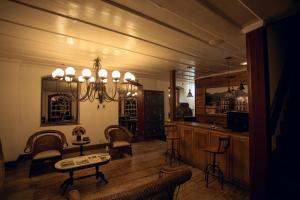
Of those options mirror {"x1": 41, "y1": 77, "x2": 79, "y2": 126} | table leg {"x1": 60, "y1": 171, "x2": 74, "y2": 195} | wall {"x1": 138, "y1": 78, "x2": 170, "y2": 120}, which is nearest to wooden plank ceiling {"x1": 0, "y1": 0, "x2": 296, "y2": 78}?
table leg {"x1": 60, "y1": 171, "x2": 74, "y2": 195}

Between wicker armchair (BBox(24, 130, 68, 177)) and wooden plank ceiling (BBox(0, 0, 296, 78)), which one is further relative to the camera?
A: wicker armchair (BBox(24, 130, 68, 177))

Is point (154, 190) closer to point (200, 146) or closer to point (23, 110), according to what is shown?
point (200, 146)

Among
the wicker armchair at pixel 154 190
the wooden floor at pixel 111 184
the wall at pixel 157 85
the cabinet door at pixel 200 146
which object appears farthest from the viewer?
the wall at pixel 157 85

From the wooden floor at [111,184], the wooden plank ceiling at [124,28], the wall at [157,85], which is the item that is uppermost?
the wooden plank ceiling at [124,28]

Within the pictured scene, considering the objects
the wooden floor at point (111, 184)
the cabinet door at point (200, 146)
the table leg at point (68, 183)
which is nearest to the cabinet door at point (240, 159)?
the wooden floor at point (111, 184)

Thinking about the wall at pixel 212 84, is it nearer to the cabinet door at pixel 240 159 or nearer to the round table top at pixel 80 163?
the cabinet door at pixel 240 159

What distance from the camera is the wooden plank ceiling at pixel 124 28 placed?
1794mm

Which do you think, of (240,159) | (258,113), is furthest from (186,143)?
(258,113)

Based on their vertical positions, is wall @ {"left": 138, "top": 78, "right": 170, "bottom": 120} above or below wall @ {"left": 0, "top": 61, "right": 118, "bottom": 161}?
above

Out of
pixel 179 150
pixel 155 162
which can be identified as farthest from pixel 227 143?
pixel 155 162

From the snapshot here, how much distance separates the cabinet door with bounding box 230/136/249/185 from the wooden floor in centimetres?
23

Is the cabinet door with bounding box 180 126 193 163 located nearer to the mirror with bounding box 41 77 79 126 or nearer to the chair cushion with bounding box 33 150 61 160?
the chair cushion with bounding box 33 150 61 160

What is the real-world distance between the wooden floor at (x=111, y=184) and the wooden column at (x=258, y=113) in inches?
35.2

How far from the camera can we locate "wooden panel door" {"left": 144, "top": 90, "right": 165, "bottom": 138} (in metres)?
6.92
